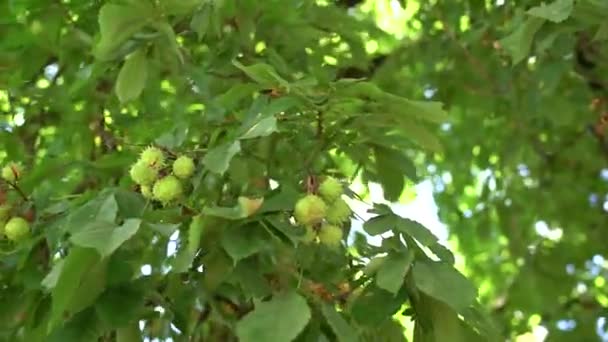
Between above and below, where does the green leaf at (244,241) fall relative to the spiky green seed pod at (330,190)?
below

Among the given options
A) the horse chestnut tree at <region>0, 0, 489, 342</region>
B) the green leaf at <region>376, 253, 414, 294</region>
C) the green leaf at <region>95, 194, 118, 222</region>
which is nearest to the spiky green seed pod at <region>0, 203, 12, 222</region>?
the horse chestnut tree at <region>0, 0, 489, 342</region>

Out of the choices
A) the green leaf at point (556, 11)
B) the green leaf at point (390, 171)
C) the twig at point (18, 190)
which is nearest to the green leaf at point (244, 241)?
the green leaf at point (390, 171)

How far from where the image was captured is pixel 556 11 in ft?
5.34

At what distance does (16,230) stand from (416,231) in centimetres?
62

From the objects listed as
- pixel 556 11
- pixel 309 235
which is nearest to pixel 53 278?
pixel 309 235

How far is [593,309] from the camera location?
2.97m

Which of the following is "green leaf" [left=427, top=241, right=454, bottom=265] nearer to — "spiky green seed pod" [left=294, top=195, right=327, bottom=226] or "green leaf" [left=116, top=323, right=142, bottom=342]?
"spiky green seed pod" [left=294, top=195, right=327, bottom=226]

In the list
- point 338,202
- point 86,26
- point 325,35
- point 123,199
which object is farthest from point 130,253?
point 325,35

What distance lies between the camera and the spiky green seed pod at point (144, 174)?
58.2 inches

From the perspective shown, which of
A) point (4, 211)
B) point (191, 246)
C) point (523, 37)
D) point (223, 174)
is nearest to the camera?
point (191, 246)

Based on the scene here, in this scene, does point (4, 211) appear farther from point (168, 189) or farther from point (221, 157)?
point (221, 157)

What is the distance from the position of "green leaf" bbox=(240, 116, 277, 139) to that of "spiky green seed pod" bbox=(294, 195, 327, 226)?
0.34ft

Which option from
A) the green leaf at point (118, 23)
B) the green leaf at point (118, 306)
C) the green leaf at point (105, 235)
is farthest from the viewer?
the green leaf at point (118, 23)

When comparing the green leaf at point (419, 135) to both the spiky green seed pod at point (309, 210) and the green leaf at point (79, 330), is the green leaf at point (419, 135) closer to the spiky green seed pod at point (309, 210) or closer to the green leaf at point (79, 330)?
the spiky green seed pod at point (309, 210)
